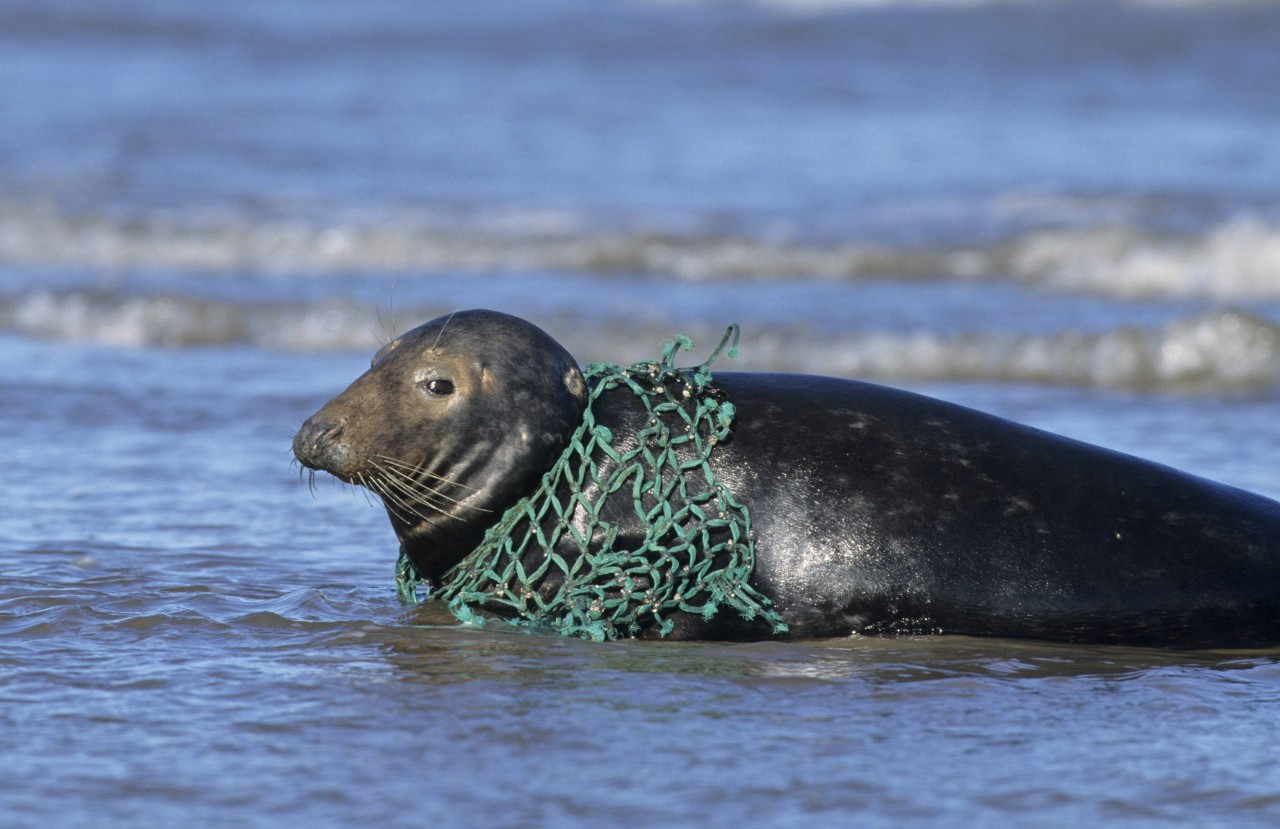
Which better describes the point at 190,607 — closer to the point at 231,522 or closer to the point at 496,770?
the point at 231,522

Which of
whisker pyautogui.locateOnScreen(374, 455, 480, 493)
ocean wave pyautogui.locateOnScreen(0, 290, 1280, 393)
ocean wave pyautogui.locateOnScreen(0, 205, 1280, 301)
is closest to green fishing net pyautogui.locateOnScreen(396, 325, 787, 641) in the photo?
whisker pyautogui.locateOnScreen(374, 455, 480, 493)

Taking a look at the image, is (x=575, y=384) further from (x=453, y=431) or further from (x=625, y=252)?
(x=625, y=252)

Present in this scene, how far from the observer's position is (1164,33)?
870 inches

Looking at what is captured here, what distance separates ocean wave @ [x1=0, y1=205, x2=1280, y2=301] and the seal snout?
749 cm

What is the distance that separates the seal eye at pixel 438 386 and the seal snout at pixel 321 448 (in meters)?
0.26

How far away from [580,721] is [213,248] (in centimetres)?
937

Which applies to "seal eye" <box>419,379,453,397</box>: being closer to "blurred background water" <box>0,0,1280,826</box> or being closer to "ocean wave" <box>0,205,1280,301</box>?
"blurred background water" <box>0,0,1280,826</box>

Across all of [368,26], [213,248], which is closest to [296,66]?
[368,26]

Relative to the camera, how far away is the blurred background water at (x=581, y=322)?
3.54 meters

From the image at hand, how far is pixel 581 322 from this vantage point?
10039mm

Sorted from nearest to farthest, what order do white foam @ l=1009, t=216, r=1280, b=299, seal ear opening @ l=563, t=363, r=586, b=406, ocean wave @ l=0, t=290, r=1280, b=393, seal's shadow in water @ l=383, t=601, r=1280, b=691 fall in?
seal's shadow in water @ l=383, t=601, r=1280, b=691
seal ear opening @ l=563, t=363, r=586, b=406
ocean wave @ l=0, t=290, r=1280, b=393
white foam @ l=1009, t=216, r=1280, b=299

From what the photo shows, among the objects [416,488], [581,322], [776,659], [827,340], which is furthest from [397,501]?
[581,322]

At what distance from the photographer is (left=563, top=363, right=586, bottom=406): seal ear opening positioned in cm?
445

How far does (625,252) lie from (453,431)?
7919 mm
